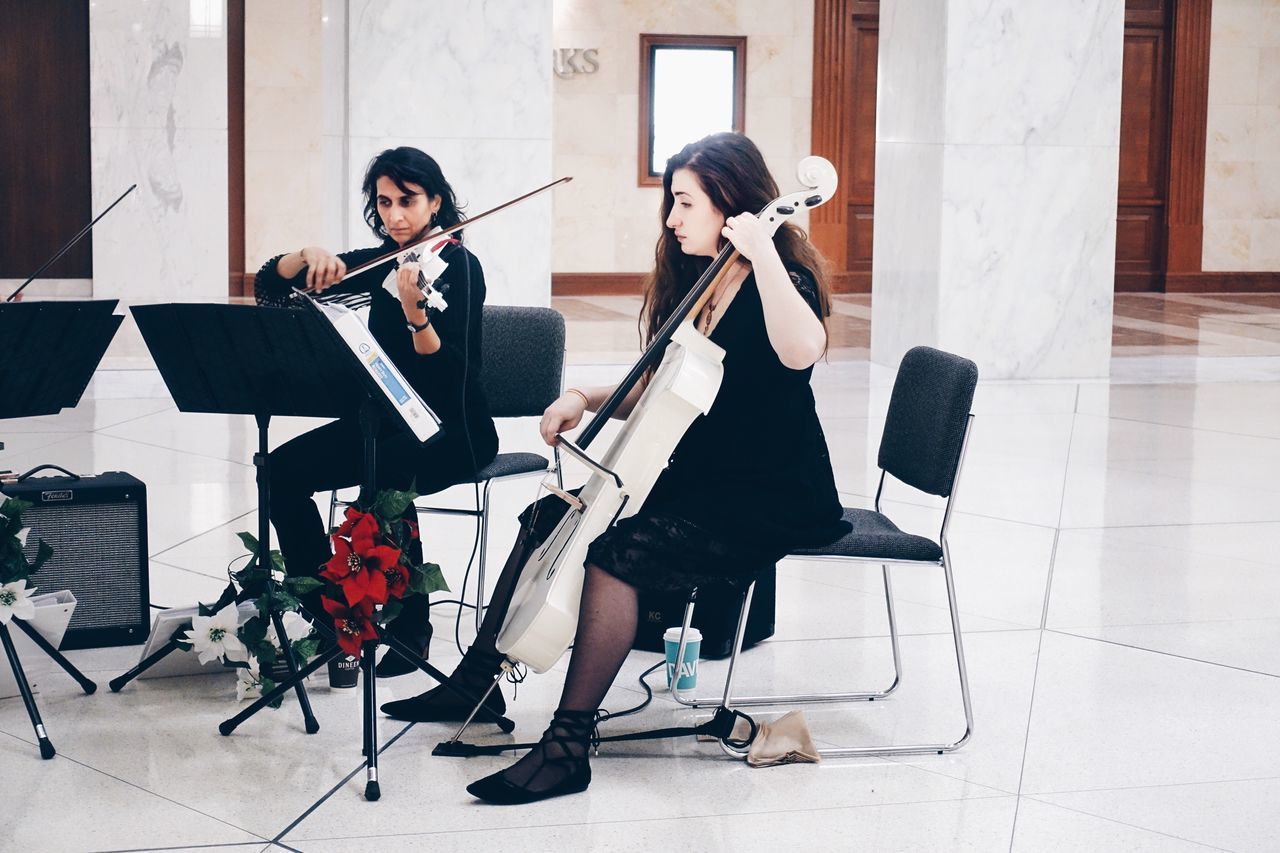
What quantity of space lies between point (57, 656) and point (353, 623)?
0.77 m

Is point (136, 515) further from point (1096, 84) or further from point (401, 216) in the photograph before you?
point (1096, 84)

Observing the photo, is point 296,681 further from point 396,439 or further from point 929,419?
point 929,419

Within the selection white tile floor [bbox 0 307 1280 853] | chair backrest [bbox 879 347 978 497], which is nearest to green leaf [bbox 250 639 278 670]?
white tile floor [bbox 0 307 1280 853]

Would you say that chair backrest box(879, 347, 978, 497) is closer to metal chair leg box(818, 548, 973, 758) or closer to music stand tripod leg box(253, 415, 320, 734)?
metal chair leg box(818, 548, 973, 758)

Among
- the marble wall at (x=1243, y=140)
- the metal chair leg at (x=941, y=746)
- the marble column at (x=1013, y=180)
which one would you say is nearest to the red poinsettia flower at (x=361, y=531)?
the metal chair leg at (x=941, y=746)

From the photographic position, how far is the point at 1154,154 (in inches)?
493

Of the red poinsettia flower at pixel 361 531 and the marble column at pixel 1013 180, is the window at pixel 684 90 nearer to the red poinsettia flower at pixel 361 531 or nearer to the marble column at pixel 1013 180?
the marble column at pixel 1013 180

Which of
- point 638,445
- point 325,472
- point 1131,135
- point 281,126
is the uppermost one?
point 1131,135

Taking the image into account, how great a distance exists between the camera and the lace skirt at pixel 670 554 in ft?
9.00

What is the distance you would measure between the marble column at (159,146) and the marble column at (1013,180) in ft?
11.6

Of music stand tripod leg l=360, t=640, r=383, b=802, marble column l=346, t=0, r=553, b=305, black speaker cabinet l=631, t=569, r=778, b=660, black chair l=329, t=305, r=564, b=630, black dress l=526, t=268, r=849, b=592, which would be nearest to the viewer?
music stand tripod leg l=360, t=640, r=383, b=802

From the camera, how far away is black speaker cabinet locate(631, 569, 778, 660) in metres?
3.44

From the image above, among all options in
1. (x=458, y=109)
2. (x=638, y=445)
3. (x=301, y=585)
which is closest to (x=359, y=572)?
(x=301, y=585)

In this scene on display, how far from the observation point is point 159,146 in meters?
7.71
